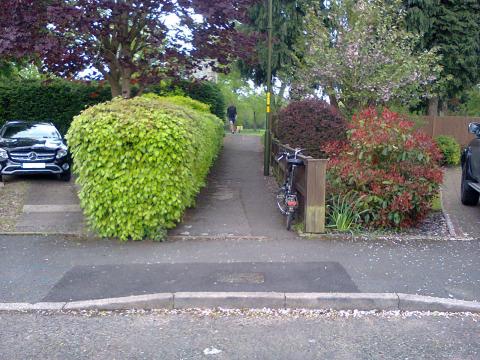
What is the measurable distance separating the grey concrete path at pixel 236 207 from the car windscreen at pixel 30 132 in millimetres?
4001

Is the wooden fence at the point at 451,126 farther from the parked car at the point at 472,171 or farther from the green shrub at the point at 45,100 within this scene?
the green shrub at the point at 45,100

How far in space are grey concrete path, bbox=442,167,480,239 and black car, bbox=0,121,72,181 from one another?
26.5 ft

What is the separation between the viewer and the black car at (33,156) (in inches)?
460

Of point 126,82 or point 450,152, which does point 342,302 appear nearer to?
point 126,82

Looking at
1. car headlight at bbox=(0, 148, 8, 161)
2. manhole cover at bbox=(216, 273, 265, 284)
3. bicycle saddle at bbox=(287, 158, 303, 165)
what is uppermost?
bicycle saddle at bbox=(287, 158, 303, 165)

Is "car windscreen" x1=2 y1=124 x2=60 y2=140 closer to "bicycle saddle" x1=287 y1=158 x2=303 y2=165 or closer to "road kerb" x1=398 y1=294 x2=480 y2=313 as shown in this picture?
"bicycle saddle" x1=287 y1=158 x2=303 y2=165

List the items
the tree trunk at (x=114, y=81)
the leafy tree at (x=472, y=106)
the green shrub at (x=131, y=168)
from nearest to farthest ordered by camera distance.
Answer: the green shrub at (x=131, y=168) < the tree trunk at (x=114, y=81) < the leafy tree at (x=472, y=106)

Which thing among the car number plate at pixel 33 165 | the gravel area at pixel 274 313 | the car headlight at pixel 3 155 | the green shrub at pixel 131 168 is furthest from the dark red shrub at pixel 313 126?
the car headlight at pixel 3 155

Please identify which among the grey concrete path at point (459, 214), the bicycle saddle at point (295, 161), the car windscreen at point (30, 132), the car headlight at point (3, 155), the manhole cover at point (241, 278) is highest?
the car windscreen at point (30, 132)

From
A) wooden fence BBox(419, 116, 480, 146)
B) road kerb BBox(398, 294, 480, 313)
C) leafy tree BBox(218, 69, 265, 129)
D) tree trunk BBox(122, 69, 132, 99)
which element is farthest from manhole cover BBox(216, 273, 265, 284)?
leafy tree BBox(218, 69, 265, 129)

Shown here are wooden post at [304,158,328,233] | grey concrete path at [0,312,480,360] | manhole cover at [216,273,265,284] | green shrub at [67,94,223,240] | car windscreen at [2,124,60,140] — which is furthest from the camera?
car windscreen at [2,124,60,140]

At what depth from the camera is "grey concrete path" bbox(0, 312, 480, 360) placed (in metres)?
4.45

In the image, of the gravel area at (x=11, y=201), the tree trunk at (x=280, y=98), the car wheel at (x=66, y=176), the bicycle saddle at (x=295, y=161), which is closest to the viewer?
the bicycle saddle at (x=295, y=161)

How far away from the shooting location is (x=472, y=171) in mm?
10031
